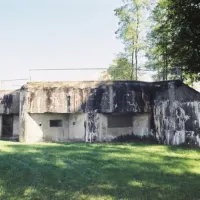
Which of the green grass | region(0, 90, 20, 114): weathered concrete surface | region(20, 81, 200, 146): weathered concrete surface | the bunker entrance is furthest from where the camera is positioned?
the bunker entrance

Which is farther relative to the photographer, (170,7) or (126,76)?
(126,76)

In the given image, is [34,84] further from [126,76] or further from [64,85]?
[126,76]

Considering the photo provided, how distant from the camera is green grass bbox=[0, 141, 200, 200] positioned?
8.12 metres

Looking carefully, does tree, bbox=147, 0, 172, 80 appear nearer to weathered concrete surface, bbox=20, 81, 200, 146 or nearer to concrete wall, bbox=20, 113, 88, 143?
weathered concrete surface, bbox=20, 81, 200, 146

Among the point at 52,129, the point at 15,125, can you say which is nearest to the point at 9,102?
the point at 15,125

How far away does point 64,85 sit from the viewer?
17.5 meters

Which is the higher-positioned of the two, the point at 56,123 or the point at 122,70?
the point at 122,70

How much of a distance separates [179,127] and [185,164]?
461cm

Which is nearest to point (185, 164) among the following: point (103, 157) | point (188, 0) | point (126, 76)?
point (103, 157)

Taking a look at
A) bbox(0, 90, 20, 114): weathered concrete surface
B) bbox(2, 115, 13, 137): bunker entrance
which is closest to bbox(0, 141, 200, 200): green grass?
bbox(0, 90, 20, 114): weathered concrete surface

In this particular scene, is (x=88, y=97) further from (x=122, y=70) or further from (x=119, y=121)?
(x=122, y=70)

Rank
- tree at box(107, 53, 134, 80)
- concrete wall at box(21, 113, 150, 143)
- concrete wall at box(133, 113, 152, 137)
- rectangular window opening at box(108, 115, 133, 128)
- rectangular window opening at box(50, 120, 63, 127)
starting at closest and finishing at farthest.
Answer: concrete wall at box(21, 113, 150, 143) < concrete wall at box(133, 113, 152, 137) < rectangular window opening at box(108, 115, 133, 128) < rectangular window opening at box(50, 120, 63, 127) < tree at box(107, 53, 134, 80)

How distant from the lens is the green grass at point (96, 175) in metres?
8.12

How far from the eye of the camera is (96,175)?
30.6 feet
